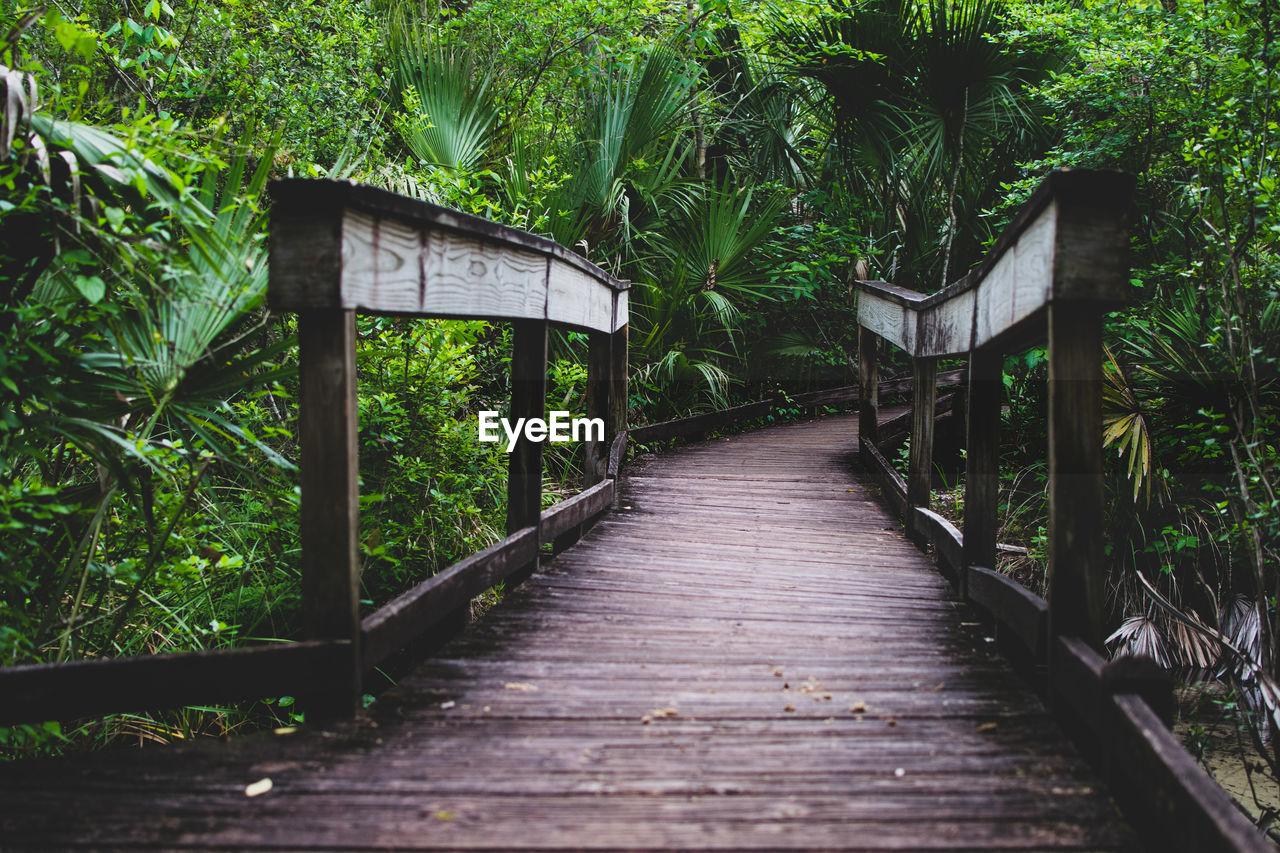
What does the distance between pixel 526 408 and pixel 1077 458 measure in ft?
6.65

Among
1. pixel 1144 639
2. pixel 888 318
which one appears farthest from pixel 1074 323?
pixel 888 318

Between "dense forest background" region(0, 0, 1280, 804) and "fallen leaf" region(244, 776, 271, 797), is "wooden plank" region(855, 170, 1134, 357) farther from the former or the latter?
"fallen leaf" region(244, 776, 271, 797)

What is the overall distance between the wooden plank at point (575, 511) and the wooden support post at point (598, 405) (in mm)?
122

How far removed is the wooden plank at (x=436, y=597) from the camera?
222cm

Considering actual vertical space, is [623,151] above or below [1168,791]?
above

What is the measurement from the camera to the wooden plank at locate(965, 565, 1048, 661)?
227 centimetres

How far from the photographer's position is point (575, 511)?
13.4 ft

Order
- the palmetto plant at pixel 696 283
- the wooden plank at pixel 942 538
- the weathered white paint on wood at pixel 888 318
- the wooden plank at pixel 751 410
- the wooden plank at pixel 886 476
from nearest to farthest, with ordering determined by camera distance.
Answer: the wooden plank at pixel 942 538
the weathered white paint on wood at pixel 888 318
the wooden plank at pixel 886 476
the wooden plank at pixel 751 410
the palmetto plant at pixel 696 283

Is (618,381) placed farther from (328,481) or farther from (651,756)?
(651,756)

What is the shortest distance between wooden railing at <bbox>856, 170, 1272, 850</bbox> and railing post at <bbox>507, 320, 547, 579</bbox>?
1669 millimetres

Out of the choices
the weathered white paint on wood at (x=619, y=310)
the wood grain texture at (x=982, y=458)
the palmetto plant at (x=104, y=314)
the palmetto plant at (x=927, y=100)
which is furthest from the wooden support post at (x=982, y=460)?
the palmetto plant at (x=927, y=100)

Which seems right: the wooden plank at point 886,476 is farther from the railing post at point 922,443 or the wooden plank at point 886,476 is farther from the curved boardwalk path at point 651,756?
the curved boardwalk path at point 651,756

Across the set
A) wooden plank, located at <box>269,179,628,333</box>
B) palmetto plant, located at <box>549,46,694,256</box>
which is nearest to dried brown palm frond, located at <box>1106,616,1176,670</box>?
wooden plank, located at <box>269,179,628,333</box>

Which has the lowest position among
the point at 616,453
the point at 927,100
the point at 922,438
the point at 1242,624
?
the point at 1242,624
